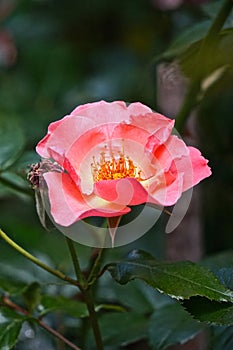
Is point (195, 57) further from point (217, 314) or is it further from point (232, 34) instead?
point (217, 314)

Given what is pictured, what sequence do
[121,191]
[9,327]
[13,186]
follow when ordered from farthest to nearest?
[13,186] → [9,327] → [121,191]

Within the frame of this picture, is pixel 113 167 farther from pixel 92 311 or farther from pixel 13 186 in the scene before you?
pixel 13 186

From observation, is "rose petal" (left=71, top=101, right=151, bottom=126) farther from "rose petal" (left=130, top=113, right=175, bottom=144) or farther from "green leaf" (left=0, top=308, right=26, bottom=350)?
"green leaf" (left=0, top=308, right=26, bottom=350)

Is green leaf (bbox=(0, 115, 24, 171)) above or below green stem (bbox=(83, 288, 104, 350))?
above

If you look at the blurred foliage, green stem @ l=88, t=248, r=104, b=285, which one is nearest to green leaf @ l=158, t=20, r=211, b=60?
the blurred foliage

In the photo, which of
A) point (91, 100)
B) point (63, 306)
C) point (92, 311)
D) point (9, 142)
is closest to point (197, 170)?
point (92, 311)

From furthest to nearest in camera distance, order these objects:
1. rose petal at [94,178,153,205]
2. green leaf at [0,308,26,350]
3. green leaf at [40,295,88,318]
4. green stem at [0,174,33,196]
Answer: green stem at [0,174,33,196] → green leaf at [40,295,88,318] → green leaf at [0,308,26,350] → rose petal at [94,178,153,205]

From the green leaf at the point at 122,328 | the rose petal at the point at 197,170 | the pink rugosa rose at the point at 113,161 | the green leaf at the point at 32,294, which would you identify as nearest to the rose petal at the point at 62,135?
the pink rugosa rose at the point at 113,161
